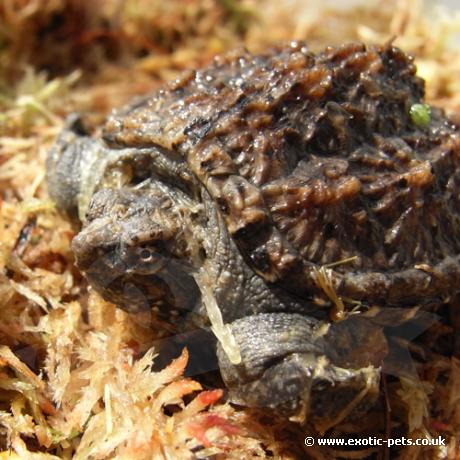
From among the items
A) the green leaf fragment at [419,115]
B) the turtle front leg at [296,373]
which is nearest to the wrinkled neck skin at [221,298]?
the turtle front leg at [296,373]

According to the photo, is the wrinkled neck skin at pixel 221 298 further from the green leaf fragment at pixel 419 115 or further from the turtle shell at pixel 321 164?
the green leaf fragment at pixel 419 115

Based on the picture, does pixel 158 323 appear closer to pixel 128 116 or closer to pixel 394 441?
pixel 128 116

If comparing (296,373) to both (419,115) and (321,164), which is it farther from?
(419,115)

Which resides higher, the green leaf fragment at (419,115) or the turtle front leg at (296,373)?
the green leaf fragment at (419,115)

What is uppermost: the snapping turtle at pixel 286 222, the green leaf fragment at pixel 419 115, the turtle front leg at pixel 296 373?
the green leaf fragment at pixel 419 115

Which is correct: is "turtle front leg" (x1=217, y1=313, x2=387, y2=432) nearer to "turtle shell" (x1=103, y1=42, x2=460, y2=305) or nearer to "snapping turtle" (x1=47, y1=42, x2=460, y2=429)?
"snapping turtle" (x1=47, y1=42, x2=460, y2=429)

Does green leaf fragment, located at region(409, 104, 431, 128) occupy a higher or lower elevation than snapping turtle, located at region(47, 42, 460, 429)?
higher

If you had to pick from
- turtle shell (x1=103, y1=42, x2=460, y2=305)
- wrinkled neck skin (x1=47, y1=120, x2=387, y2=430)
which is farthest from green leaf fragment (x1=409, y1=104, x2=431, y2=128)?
wrinkled neck skin (x1=47, y1=120, x2=387, y2=430)

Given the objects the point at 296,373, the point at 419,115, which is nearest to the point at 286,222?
the point at 296,373

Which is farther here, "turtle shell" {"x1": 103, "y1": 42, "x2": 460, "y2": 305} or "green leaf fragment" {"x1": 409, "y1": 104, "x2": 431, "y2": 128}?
"green leaf fragment" {"x1": 409, "y1": 104, "x2": 431, "y2": 128}
